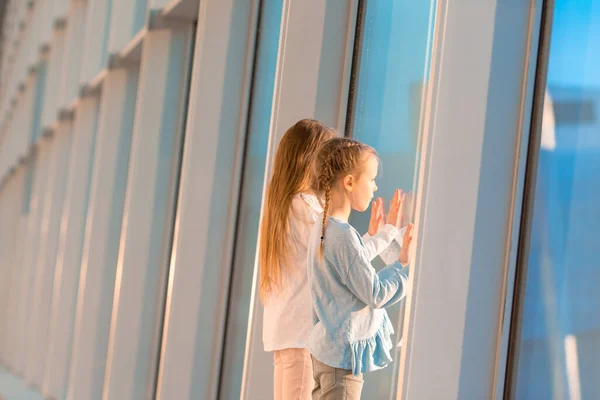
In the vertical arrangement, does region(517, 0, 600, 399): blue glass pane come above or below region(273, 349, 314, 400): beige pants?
above

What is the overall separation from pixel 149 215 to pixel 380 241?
2991mm

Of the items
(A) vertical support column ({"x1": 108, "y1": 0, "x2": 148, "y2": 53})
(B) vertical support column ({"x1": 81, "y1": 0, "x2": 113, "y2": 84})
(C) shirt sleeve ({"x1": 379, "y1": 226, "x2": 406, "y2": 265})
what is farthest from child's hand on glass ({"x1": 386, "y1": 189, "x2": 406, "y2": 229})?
(B) vertical support column ({"x1": 81, "y1": 0, "x2": 113, "y2": 84})

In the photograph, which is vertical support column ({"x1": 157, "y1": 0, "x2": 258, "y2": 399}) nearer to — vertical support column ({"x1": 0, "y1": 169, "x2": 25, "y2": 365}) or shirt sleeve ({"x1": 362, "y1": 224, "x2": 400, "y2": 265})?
shirt sleeve ({"x1": 362, "y1": 224, "x2": 400, "y2": 265})

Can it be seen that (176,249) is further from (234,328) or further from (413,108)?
(413,108)

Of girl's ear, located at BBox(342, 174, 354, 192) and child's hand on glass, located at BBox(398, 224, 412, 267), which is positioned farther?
girl's ear, located at BBox(342, 174, 354, 192)

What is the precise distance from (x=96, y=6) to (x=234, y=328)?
522 cm

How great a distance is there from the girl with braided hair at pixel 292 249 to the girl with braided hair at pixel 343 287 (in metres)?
0.28

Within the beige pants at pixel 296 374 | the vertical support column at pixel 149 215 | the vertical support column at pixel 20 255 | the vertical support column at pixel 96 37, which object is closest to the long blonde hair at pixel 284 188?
the beige pants at pixel 296 374

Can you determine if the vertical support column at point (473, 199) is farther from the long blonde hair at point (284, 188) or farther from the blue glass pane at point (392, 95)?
the long blonde hair at point (284, 188)

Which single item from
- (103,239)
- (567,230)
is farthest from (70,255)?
(567,230)

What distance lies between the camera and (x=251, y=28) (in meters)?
4.18

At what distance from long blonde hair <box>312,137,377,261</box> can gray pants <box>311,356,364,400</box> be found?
0.93ft

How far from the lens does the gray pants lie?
227 cm

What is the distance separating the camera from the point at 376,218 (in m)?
2.45
